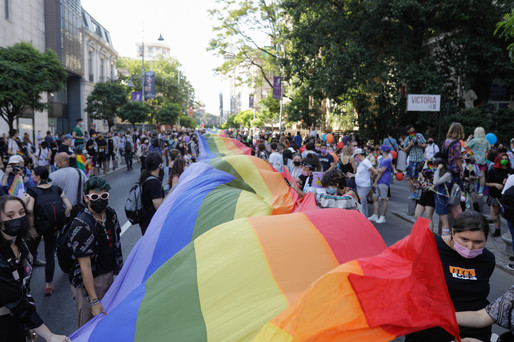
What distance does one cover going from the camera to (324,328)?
2115mm

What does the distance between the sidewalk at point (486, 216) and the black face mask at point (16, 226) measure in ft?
23.2

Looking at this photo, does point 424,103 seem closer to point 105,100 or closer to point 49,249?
point 49,249

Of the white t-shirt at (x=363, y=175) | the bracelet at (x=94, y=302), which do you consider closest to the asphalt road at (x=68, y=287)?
the white t-shirt at (x=363, y=175)

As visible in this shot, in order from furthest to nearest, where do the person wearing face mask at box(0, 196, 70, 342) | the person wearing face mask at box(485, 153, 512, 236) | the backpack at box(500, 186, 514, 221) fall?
the person wearing face mask at box(485, 153, 512, 236)
the backpack at box(500, 186, 514, 221)
the person wearing face mask at box(0, 196, 70, 342)

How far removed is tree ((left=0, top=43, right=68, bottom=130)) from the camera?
17438 millimetres

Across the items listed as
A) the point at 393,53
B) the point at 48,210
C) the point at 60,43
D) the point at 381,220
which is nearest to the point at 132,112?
the point at 60,43

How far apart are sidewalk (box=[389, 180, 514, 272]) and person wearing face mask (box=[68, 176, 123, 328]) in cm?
627

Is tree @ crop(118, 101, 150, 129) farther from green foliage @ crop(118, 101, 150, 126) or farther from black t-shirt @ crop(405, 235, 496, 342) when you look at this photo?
black t-shirt @ crop(405, 235, 496, 342)

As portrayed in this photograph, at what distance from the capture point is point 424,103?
17016 mm

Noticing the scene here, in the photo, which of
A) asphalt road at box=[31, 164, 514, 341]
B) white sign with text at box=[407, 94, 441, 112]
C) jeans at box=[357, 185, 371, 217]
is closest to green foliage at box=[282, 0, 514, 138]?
white sign with text at box=[407, 94, 441, 112]

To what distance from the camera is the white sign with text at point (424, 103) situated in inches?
665

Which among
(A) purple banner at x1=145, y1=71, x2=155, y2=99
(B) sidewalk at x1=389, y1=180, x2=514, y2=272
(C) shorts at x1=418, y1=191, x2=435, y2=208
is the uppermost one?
Answer: (A) purple banner at x1=145, y1=71, x2=155, y2=99

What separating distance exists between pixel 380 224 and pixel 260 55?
94.8 ft

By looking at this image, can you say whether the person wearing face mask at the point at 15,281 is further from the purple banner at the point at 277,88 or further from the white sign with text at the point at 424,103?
the purple banner at the point at 277,88
